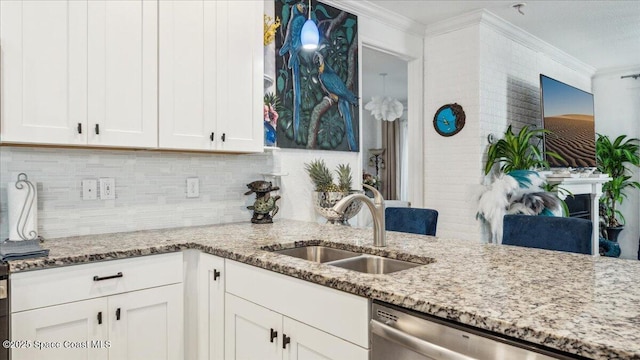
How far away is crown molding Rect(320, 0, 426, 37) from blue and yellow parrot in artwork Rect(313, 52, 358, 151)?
0.54m

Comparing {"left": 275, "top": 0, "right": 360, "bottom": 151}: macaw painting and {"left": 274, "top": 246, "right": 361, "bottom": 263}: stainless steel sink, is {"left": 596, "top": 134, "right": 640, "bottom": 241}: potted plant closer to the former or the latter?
{"left": 275, "top": 0, "right": 360, "bottom": 151}: macaw painting

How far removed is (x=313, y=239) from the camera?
6.88 ft

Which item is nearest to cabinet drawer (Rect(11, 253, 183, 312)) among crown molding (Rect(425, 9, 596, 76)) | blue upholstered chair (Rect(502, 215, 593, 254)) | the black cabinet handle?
the black cabinet handle

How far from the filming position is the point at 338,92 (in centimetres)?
352

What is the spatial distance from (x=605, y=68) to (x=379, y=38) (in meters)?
4.31

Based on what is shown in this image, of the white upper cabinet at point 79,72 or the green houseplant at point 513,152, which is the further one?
the green houseplant at point 513,152

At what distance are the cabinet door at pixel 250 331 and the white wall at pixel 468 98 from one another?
2799mm

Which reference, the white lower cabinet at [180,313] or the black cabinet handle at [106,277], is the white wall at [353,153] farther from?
the black cabinet handle at [106,277]

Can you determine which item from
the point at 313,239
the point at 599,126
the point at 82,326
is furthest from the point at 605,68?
the point at 82,326

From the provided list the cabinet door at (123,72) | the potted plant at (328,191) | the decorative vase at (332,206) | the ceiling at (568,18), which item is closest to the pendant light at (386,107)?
the ceiling at (568,18)

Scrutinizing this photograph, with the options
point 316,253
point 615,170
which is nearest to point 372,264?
point 316,253

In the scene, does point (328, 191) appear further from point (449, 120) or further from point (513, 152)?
point (513, 152)

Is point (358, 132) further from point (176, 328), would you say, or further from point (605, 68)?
point (605, 68)

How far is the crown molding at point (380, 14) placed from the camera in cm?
355
